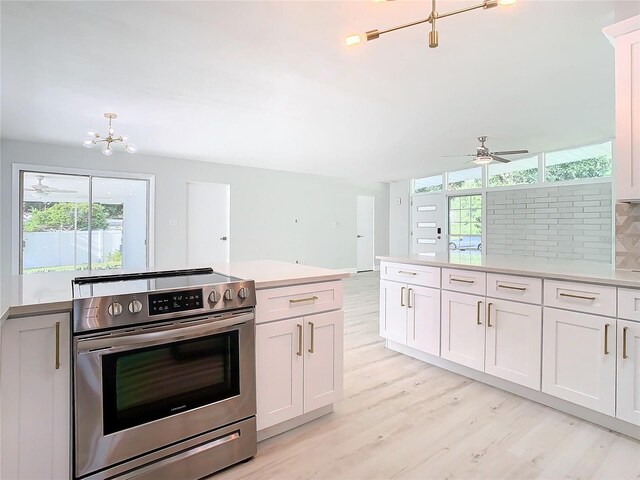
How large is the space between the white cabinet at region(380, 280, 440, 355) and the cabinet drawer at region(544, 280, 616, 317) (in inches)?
31.3

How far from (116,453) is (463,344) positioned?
223cm

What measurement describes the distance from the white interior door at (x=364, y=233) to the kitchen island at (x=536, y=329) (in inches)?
233

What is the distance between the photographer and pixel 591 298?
1943 mm

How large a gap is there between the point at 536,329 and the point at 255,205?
221 inches

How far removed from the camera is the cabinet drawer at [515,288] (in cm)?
219

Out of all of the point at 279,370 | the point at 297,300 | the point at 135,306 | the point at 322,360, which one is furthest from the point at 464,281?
the point at 135,306

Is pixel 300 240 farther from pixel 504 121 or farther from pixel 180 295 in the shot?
pixel 180 295

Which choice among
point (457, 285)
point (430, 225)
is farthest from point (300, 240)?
point (457, 285)

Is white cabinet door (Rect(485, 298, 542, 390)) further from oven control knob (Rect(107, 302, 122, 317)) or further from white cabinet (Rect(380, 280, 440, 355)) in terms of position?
oven control knob (Rect(107, 302, 122, 317))

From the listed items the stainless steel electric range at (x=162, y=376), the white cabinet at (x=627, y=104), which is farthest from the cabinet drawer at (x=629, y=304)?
the stainless steel electric range at (x=162, y=376)

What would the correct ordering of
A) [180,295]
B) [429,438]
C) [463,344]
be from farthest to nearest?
[463,344]
[429,438]
[180,295]

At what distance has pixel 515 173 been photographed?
6641 mm

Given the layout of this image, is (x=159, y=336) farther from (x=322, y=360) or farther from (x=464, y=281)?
(x=464, y=281)

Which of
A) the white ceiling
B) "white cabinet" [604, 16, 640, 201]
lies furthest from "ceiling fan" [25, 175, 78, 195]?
"white cabinet" [604, 16, 640, 201]
